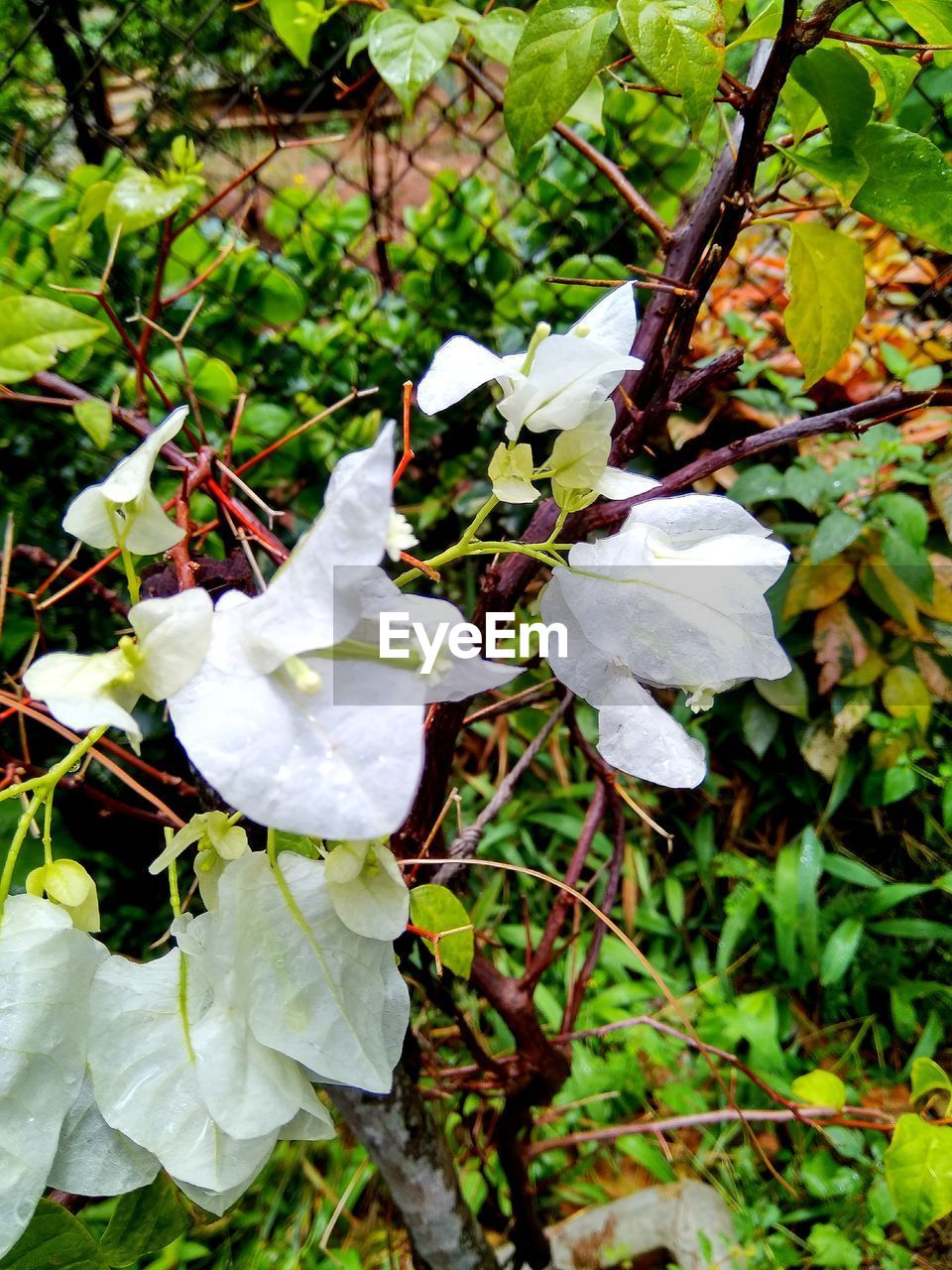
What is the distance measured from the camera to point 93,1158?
0.27m

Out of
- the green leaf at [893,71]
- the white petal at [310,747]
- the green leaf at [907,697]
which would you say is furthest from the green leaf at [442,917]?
the green leaf at [907,697]

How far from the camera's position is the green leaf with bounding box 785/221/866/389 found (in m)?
0.38

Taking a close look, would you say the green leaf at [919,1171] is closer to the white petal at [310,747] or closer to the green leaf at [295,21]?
the white petal at [310,747]

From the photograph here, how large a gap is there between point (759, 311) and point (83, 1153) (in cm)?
136

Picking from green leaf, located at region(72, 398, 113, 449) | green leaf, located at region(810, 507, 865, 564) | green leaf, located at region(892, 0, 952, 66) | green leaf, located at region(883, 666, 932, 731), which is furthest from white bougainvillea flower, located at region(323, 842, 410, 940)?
green leaf, located at region(883, 666, 932, 731)

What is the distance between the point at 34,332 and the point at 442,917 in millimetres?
320

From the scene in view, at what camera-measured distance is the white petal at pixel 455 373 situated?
0.24 metres

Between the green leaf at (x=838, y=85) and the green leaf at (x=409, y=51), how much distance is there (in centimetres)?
33

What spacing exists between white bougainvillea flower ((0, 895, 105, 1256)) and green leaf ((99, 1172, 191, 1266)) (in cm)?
11

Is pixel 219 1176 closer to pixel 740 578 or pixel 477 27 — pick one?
pixel 740 578

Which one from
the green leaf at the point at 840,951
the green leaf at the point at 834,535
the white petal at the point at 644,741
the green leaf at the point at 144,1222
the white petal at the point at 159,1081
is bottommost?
the green leaf at the point at 840,951

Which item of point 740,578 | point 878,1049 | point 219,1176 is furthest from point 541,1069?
point 878,1049

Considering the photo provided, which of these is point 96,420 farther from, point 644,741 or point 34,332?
point 644,741

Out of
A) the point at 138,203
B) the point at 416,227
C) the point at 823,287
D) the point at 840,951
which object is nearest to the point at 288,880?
the point at 823,287
